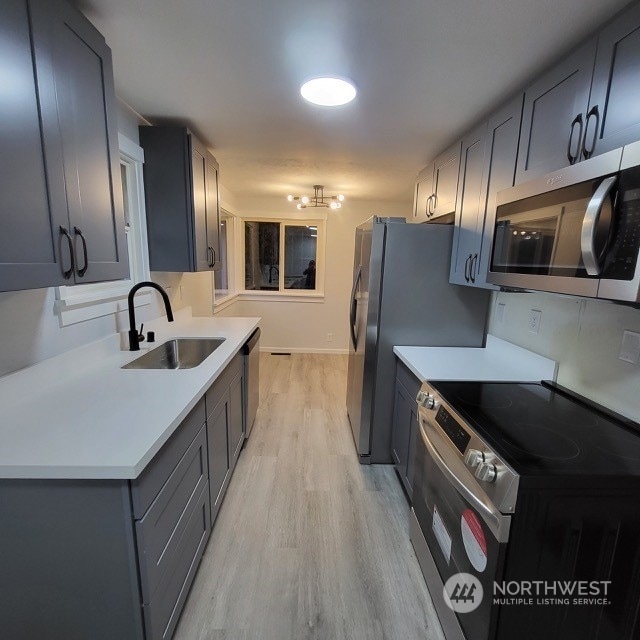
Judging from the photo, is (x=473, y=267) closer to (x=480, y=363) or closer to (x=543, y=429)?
(x=480, y=363)

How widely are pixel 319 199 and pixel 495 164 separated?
124 inches

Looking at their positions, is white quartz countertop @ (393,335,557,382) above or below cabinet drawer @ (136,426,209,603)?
above

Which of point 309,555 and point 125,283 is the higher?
point 125,283

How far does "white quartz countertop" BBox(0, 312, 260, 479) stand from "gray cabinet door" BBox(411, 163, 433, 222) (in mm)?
1994

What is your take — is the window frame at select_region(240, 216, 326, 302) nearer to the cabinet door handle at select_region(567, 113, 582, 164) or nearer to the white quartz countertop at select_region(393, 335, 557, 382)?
the white quartz countertop at select_region(393, 335, 557, 382)

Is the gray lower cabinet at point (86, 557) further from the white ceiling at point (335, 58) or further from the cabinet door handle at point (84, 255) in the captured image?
A: the white ceiling at point (335, 58)

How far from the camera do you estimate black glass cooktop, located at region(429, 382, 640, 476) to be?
969mm

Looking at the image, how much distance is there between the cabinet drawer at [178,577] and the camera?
104cm

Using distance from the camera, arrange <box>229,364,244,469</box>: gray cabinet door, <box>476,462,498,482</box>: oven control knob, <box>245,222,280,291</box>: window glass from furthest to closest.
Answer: <box>245,222,280,291</box>: window glass, <box>229,364,244,469</box>: gray cabinet door, <box>476,462,498,482</box>: oven control knob

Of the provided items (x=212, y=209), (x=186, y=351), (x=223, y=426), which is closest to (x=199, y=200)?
(x=212, y=209)

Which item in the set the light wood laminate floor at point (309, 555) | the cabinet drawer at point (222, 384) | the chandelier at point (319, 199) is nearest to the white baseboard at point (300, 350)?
the chandelier at point (319, 199)

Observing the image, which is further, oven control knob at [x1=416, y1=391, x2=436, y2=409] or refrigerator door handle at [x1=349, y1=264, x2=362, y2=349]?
refrigerator door handle at [x1=349, y1=264, x2=362, y2=349]

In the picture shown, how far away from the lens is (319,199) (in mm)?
4574

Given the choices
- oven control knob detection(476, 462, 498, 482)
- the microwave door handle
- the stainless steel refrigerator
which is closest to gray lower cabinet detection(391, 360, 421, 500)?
the stainless steel refrigerator
